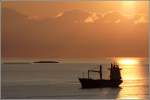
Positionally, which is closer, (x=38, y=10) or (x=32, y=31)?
(x=38, y=10)

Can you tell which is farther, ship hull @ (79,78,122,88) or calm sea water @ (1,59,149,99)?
ship hull @ (79,78,122,88)

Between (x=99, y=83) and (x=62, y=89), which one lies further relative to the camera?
(x=62, y=89)

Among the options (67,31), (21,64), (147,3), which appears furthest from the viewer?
(21,64)

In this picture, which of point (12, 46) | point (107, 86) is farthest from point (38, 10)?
point (107, 86)

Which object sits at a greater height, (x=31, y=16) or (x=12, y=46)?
(x=31, y=16)

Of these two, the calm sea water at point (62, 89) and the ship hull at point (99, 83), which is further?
the ship hull at point (99, 83)

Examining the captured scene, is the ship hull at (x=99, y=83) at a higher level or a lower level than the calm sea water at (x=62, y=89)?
higher

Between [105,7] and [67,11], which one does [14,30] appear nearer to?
[67,11]

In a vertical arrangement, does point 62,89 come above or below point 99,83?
below

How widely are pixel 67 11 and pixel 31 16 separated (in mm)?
288

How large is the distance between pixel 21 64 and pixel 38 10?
208 ft

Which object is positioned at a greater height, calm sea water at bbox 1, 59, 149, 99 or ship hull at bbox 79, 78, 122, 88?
ship hull at bbox 79, 78, 122, 88

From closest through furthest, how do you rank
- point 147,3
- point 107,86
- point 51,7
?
point 147,3 < point 51,7 < point 107,86

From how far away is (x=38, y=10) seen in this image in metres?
3.61
